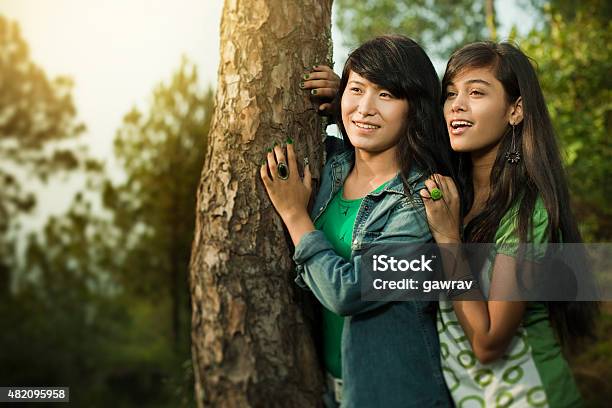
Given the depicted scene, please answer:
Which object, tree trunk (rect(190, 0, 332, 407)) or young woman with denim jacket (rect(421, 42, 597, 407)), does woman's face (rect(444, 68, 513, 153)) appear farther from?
tree trunk (rect(190, 0, 332, 407))

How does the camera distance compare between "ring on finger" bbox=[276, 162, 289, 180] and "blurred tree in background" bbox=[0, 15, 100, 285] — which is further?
"blurred tree in background" bbox=[0, 15, 100, 285]

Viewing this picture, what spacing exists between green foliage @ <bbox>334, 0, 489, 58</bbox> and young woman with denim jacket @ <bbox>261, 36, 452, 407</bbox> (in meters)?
15.0

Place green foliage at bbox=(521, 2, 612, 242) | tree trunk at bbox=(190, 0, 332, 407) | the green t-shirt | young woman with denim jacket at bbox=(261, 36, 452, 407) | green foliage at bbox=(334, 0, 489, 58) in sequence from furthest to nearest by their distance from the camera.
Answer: green foliage at bbox=(334, 0, 489, 58), green foliage at bbox=(521, 2, 612, 242), tree trunk at bbox=(190, 0, 332, 407), the green t-shirt, young woman with denim jacket at bbox=(261, 36, 452, 407)

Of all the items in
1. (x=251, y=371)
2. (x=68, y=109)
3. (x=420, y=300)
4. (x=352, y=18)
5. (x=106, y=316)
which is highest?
(x=352, y=18)

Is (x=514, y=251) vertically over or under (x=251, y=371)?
over

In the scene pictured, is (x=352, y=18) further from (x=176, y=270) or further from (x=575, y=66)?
(x=575, y=66)

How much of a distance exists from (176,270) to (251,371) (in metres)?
6.77

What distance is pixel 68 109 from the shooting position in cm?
898

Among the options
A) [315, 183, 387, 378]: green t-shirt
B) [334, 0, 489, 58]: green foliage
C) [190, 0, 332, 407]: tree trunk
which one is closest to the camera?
[315, 183, 387, 378]: green t-shirt

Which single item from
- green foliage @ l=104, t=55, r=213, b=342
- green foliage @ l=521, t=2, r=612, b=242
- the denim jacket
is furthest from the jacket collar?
green foliage @ l=104, t=55, r=213, b=342

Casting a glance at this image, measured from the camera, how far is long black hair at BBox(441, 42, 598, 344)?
1.99m

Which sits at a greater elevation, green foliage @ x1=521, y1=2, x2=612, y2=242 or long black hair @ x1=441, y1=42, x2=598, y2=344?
green foliage @ x1=521, y1=2, x2=612, y2=242

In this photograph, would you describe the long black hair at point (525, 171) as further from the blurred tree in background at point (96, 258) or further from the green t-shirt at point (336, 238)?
the blurred tree in background at point (96, 258)

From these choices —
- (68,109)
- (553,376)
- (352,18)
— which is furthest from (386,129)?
(352,18)
